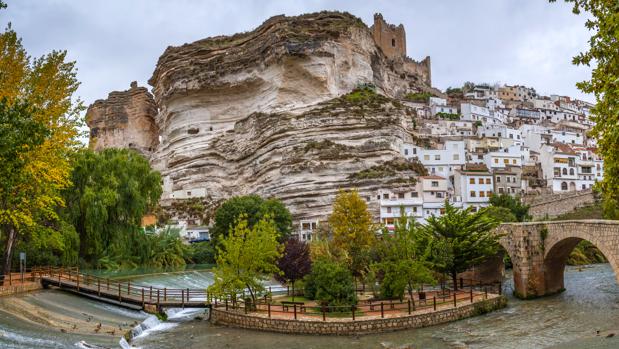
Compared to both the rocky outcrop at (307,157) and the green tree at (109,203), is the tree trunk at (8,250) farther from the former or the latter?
the rocky outcrop at (307,157)

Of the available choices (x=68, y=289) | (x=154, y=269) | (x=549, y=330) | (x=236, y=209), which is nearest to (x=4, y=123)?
(x=68, y=289)

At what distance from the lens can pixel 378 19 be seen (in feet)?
409

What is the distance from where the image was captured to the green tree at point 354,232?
34906 mm

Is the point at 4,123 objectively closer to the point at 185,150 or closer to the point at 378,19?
the point at 185,150

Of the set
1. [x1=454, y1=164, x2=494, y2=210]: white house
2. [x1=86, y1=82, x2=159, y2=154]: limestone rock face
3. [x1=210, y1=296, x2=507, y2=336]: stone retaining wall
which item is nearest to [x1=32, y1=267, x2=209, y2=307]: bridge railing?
[x1=210, y1=296, x2=507, y2=336]: stone retaining wall

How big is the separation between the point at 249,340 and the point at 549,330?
1166 centimetres

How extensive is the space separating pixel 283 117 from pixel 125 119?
49.6 m

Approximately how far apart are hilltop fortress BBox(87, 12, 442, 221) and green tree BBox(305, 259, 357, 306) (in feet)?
118

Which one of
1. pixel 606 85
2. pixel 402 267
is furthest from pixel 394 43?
pixel 606 85

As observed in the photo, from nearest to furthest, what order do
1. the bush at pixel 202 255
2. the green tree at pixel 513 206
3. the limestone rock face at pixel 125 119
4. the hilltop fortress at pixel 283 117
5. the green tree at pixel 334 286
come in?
the green tree at pixel 334 286 < the bush at pixel 202 255 < the green tree at pixel 513 206 < the hilltop fortress at pixel 283 117 < the limestone rock face at pixel 125 119

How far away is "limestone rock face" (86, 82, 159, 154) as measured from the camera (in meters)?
110

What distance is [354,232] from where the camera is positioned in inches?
1448

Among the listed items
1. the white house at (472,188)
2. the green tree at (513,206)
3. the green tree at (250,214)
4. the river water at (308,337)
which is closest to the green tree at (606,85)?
the river water at (308,337)

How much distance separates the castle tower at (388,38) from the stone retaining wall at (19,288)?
105415 millimetres
